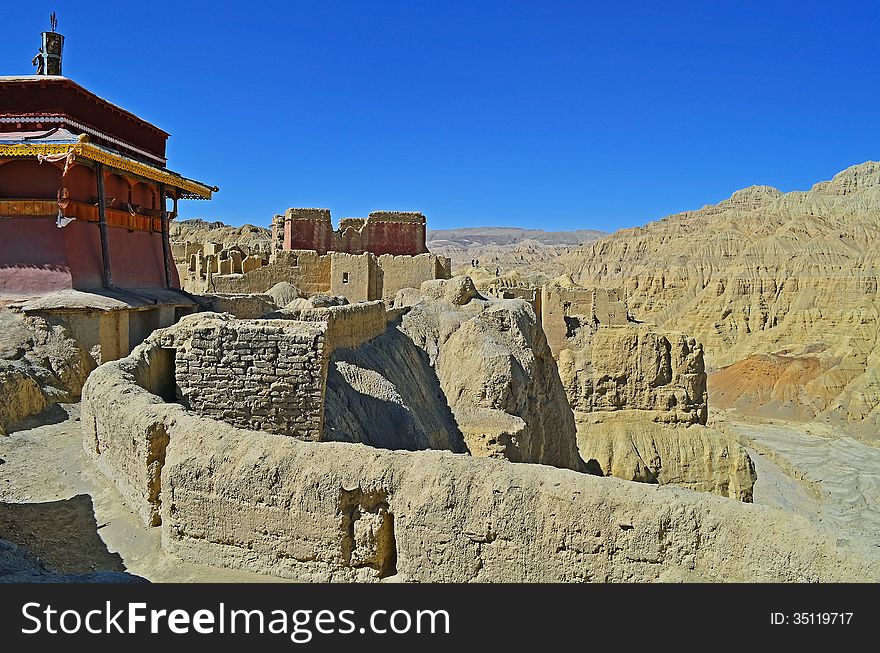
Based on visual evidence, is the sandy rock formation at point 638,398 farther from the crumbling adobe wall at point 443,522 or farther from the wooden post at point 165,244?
the crumbling adobe wall at point 443,522

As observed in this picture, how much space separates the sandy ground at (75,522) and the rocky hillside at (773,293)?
4042 centimetres

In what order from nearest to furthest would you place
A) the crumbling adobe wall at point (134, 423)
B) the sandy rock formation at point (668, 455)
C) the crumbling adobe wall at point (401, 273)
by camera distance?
1. the crumbling adobe wall at point (134, 423)
2. the sandy rock formation at point (668, 455)
3. the crumbling adobe wall at point (401, 273)

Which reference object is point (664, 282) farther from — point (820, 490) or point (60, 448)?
point (60, 448)

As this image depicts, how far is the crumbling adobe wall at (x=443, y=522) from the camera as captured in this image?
391cm

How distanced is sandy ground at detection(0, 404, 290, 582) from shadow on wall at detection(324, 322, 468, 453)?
2.58 m

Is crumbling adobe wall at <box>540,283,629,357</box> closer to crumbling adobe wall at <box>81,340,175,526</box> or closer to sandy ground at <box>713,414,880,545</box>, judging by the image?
sandy ground at <box>713,414,880,545</box>

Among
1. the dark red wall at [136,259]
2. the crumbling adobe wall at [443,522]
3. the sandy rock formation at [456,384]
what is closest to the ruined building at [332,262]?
the sandy rock formation at [456,384]

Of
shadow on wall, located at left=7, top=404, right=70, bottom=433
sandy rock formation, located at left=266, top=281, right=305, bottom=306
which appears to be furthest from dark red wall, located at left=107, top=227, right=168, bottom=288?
shadow on wall, located at left=7, top=404, right=70, bottom=433

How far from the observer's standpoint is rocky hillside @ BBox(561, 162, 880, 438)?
4447 centimetres

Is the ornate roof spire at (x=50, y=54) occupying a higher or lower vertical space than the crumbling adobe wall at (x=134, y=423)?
higher

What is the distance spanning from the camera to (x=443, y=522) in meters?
4.54

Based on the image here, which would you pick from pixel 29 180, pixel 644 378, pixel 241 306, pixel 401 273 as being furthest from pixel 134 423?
pixel 644 378
